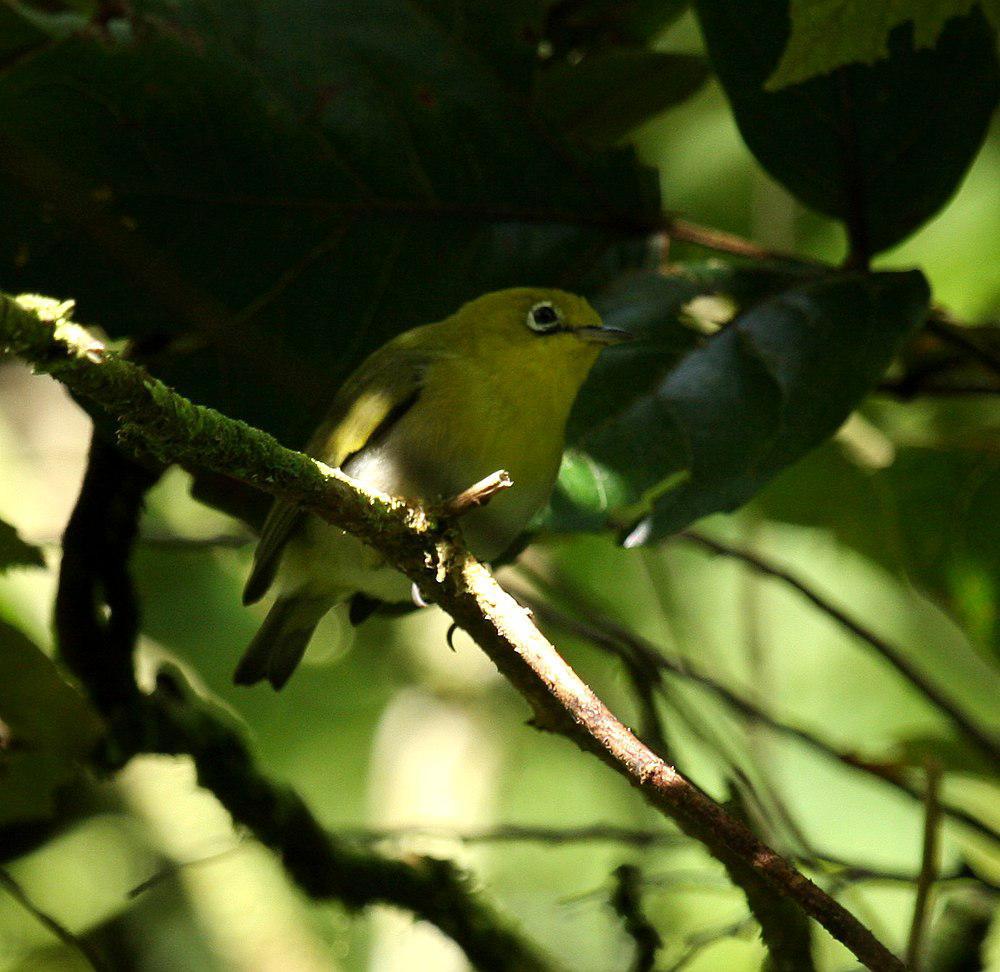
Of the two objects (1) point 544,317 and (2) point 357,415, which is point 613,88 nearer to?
(1) point 544,317

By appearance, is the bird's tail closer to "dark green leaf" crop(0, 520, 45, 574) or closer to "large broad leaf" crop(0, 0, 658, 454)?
"large broad leaf" crop(0, 0, 658, 454)

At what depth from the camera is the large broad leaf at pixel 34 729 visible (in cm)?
223

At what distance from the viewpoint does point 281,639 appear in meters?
3.18

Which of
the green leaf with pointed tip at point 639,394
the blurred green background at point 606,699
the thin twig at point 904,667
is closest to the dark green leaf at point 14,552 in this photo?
the blurred green background at point 606,699

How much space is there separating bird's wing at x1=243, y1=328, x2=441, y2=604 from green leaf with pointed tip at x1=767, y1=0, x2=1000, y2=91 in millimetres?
962

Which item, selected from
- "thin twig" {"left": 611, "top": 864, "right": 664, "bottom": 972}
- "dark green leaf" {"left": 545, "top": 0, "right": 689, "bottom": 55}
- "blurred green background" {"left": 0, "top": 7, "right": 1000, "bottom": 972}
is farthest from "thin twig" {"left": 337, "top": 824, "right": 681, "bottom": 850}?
"dark green leaf" {"left": 545, "top": 0, "right": 689, "bottom": 55}

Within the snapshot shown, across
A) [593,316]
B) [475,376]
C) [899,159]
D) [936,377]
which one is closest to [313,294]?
[475,376]

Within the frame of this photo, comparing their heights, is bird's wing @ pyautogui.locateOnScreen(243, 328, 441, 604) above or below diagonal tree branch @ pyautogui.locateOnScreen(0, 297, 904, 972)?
below

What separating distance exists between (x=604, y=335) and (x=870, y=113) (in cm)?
76

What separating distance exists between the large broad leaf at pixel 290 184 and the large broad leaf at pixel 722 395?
1.21 ft

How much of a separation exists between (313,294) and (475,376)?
0.38 metres

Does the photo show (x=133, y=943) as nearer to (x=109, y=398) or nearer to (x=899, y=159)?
(x=109, y=398)

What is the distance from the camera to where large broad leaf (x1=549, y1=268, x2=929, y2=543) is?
247cm

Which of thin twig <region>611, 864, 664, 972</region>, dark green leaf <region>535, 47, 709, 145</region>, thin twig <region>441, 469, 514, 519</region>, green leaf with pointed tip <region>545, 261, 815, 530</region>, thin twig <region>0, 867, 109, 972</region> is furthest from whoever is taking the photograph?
dark green leaf <region>535, 47, 709, 145</region>
